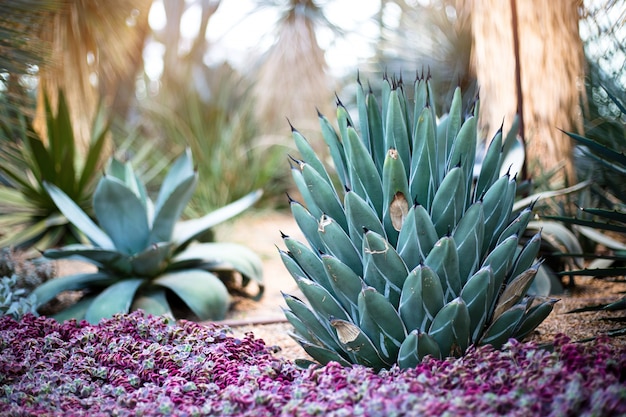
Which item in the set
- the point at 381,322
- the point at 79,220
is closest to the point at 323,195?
the point at 381,322

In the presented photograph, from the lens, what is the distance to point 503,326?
1.76m

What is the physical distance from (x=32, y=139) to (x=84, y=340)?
221 centimetres

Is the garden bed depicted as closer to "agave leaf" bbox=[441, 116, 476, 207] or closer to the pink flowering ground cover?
the pink flowering ground cover

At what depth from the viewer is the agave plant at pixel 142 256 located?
282cm

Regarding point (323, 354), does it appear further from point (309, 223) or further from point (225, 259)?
point (225, 259)

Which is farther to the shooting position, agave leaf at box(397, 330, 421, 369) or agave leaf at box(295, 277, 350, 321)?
agave leaf at box(295, 277, 350, 321)

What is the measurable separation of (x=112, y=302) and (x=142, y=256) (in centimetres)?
30

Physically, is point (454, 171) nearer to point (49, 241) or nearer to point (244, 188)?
point (49, 241)

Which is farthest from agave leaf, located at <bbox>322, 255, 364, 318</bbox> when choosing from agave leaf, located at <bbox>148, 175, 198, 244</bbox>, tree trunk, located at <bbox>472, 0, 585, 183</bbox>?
tree trunk, located at <bbox>472, 0, 585, 183</bbox>

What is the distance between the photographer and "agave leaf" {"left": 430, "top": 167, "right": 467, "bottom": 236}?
5.65 ft

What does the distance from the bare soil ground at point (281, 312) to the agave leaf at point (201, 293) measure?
0.28 ft

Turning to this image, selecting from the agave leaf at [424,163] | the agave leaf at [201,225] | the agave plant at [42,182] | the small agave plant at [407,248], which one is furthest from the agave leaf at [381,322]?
the agave plant at [42,182]

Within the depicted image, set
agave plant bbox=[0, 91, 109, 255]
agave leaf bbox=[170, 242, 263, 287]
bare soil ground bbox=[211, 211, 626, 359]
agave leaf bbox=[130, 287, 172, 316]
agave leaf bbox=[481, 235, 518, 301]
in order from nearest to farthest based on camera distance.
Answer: agave leaf bbox=[481, 235, 518, 301] < bare soil ground bbox=[211, 211, 626, 359] < agave leaf bbox=[130, 287, 172, 316] < agave leaf bbox=[170, 242, 263, 287] < agave plant bbox=[0, 91, 109, 255]

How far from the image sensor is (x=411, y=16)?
27.9 ft
